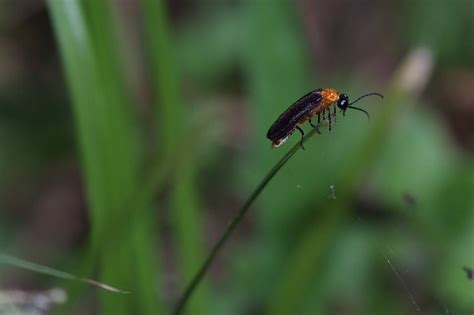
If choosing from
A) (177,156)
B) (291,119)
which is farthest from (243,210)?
(177,156)

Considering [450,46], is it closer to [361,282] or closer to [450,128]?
[450,128]

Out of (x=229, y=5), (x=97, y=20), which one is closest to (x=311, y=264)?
(x=97, y=20)

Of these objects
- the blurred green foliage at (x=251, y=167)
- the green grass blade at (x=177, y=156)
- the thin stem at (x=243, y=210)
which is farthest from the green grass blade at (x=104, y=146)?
the thin stem at (x=243, y=210)

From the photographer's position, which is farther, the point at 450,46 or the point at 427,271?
the point at 450,46

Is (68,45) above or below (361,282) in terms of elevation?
above

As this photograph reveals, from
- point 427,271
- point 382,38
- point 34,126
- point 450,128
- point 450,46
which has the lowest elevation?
point 427,271

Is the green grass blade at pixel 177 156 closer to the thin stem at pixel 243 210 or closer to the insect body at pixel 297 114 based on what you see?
the insect body at pixel 297 114

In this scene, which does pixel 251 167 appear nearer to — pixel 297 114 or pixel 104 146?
pixel 104 146

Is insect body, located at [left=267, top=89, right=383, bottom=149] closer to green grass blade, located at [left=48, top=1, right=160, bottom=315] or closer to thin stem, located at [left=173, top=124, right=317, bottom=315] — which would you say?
thin stem, located at [left=173, top=124, right=317, bottom=315]

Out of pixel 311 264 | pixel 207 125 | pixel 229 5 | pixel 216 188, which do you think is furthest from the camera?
pixel 229 5
